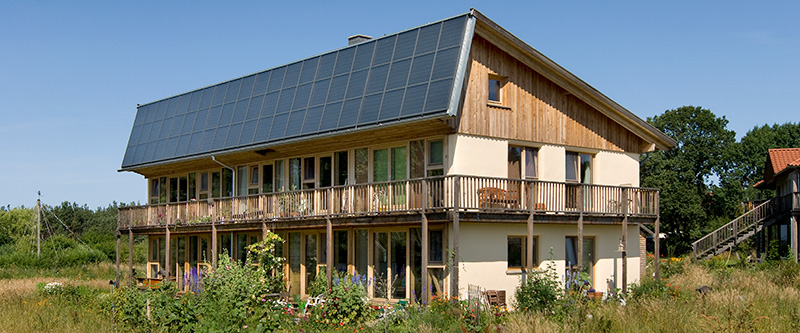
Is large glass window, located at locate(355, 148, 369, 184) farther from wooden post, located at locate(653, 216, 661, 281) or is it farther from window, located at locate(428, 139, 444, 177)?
wooden post, located at locate(653, 216, 661, 281)

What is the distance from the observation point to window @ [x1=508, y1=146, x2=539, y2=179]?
25203 mm

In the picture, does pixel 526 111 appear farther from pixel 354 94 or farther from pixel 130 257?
pixel 130 257

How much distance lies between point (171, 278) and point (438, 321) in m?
20.2

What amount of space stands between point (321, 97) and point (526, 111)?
21.1ft

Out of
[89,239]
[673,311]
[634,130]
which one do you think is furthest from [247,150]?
[89,239]

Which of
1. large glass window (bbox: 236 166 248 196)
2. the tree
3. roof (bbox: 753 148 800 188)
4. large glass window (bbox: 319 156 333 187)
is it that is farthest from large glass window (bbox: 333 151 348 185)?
the tree

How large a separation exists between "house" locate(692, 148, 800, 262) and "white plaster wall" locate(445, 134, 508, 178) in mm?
21068

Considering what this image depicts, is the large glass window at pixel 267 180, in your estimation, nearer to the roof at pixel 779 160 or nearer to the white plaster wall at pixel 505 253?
the white plaster wall at pixel 505 253

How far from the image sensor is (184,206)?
107 ft

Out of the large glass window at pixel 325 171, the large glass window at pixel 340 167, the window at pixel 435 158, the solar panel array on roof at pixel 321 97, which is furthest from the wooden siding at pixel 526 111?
the large glass window at pixel 325 171

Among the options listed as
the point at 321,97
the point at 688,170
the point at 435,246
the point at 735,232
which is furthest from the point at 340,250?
the point at 688,170

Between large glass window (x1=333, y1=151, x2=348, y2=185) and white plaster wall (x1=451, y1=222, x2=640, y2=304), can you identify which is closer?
white plaster wall (x1=451, y1=222, x2=640, y2=304)

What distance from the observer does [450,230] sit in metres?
23.1

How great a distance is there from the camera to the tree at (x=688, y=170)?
6044 centimetres
